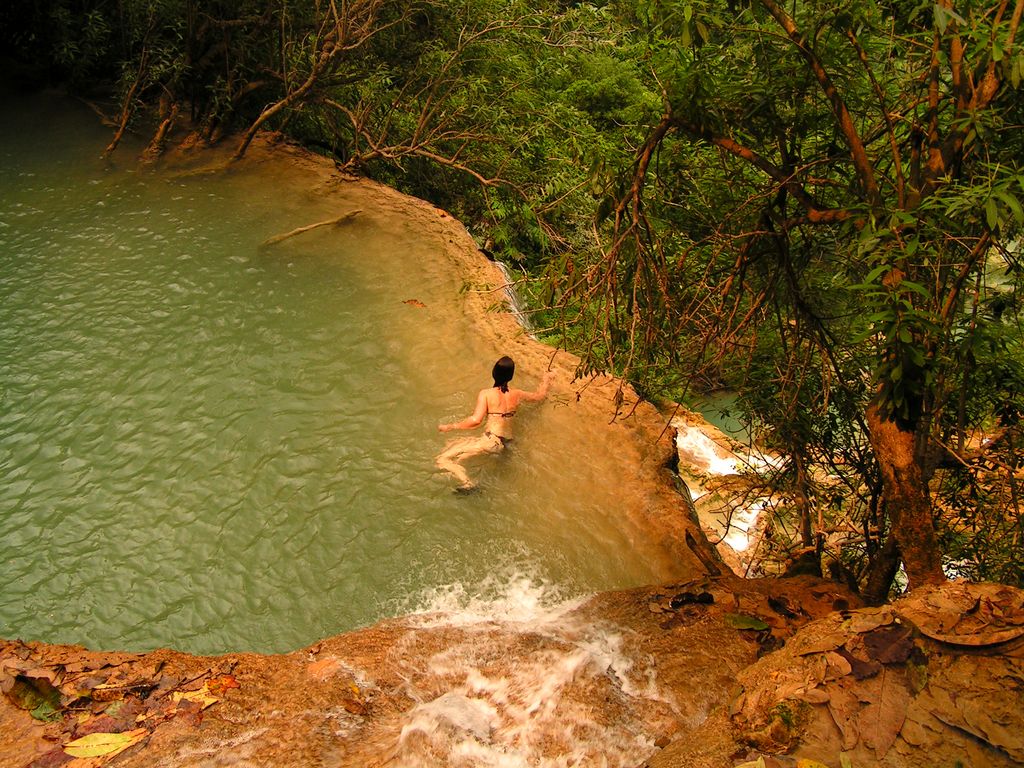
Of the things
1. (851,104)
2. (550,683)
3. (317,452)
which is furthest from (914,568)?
(317,452)

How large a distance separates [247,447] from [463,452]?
1.80 meters

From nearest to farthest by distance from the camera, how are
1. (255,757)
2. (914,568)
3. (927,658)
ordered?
(927,658) < (255,757) < (914,568)

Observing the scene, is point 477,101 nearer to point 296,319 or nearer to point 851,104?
point 296,319

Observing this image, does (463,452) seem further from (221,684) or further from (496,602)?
(221,684)

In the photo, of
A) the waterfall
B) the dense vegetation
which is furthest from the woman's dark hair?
the waterfall

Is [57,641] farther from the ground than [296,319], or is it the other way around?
[296,319]

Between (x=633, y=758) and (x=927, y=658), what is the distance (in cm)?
155

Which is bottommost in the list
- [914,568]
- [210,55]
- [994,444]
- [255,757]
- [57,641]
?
[57,641]

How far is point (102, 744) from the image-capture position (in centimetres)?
390

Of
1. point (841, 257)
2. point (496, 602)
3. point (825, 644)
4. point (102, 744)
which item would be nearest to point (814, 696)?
point (825, 644)

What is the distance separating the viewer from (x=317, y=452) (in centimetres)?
648

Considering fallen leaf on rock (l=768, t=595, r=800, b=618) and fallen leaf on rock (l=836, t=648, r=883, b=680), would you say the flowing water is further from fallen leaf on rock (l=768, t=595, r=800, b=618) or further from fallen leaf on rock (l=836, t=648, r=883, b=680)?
fallen leaf on rock (l=836, t=648, r=883, b=680)

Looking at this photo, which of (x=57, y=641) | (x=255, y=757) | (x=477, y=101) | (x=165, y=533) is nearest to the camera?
(x=255, y=757)

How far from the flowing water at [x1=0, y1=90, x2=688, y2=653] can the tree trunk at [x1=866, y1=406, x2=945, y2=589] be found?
1.87 meters
